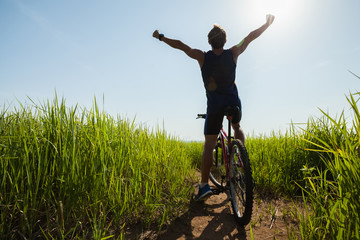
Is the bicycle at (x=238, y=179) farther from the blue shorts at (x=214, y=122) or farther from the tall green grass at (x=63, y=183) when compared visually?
the tall green grass at (x=63, y=183)

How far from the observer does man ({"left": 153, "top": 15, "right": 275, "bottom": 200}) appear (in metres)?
2.98

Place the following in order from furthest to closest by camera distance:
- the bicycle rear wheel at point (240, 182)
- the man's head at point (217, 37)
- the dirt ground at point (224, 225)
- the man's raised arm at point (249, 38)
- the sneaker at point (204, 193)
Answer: the man's raised arm at point (249, 38) → the man's head at point (217, 37) → the sneaker at point (204, 193) → the bicycle rear wheel at point (240, 182) → the dirt ground at point (224, 225)

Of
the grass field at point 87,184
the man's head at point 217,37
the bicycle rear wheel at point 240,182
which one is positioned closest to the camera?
the grass field at point 87,184

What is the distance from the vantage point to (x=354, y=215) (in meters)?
1.27

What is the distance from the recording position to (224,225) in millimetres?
2514

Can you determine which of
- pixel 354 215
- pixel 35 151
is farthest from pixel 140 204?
pixel 354 215

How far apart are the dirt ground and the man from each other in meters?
0.30

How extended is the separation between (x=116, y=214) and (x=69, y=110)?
113 cm

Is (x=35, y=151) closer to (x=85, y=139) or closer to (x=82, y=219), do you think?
(x=85, y=139)

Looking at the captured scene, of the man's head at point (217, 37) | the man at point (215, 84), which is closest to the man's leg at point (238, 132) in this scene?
the man at point (215, 84)

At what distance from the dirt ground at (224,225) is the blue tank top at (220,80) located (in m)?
1.38

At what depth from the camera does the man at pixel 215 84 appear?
9.77ft

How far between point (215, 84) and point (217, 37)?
26.6 inches

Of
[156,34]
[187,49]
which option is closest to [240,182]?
[187,49]
